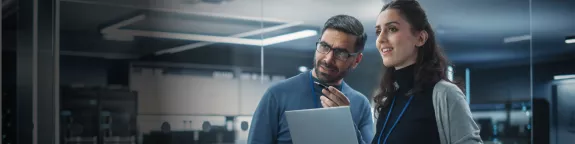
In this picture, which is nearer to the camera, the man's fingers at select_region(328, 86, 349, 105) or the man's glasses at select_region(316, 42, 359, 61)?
the man's fingers at select_region(328, 86, 349, 105)

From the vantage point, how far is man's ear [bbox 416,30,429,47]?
81.7 inches

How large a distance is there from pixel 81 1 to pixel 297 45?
155 centimetres

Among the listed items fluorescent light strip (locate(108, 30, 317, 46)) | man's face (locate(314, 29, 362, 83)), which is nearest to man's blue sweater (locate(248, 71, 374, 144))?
man's face (locate(314, 29, 362, 83))

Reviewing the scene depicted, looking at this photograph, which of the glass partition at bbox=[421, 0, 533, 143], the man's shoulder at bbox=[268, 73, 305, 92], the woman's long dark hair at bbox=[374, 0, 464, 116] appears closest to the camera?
the woman's long dark hair at bbox=[374, 0, 464, 116]

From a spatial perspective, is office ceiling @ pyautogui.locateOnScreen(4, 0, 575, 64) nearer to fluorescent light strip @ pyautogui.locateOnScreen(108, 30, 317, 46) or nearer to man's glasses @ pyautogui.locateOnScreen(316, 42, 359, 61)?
fluorescent light strip @ pyautogui.locateOnScreen(108, 30, 317, 46)

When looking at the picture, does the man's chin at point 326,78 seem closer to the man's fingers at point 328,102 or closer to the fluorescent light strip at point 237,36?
the man's fingers at point 328,102

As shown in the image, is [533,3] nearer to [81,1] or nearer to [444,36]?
[444,36]

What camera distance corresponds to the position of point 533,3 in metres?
4.23

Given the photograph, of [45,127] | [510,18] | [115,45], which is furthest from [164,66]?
[510,18]

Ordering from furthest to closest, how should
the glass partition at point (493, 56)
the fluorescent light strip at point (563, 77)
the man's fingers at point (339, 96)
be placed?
the glass partition at point (493, 56), the fluorescent light strip at point (563, 77), the man's fingers at point (339, 96)

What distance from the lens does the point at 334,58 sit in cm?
269

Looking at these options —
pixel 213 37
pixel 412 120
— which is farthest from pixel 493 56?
pixel 412 120

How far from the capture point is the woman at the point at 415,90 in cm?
192

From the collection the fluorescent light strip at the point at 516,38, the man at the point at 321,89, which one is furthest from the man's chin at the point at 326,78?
the fluorescent light strip at the point at 516,38
